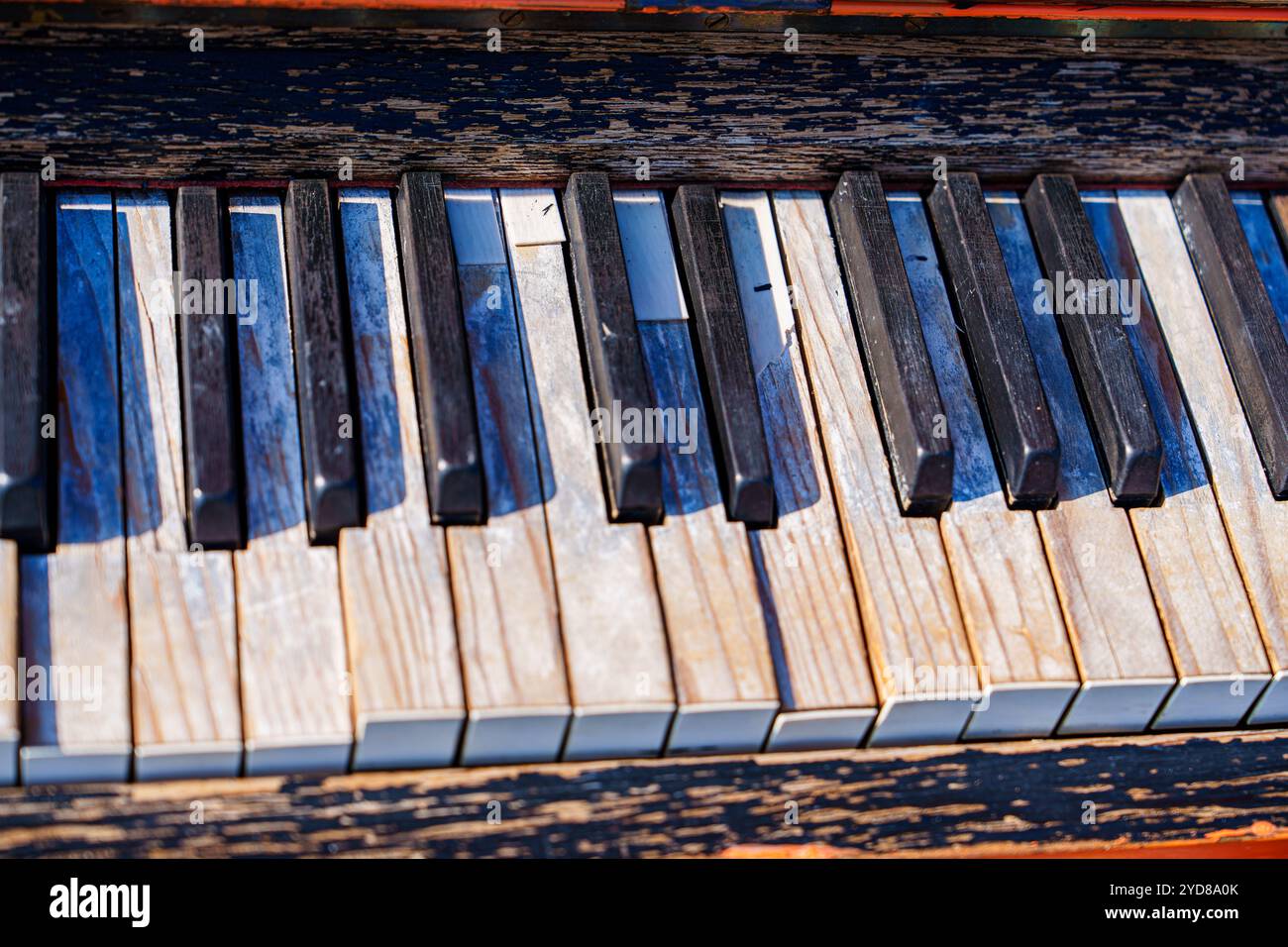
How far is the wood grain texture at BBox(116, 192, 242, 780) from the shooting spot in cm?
184

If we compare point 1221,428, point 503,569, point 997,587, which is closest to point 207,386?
point 503,569

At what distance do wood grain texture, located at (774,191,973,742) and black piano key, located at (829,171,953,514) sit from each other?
22mm

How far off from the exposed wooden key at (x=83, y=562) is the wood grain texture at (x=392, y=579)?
292mm

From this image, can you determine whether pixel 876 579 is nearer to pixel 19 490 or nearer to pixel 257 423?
pixel 257 423

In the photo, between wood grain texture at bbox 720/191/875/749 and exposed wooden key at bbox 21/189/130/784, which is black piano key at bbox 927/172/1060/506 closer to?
wood grain texture at bbox 720/191/875/749

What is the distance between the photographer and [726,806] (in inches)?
79.4

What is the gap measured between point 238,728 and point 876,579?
0.89 m

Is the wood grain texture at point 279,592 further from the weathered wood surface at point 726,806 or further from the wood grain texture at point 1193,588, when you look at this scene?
the wood grain texture at point 1193,588

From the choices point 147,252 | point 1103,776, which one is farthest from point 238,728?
point 1103,776

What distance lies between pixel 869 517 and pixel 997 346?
358 millimetres

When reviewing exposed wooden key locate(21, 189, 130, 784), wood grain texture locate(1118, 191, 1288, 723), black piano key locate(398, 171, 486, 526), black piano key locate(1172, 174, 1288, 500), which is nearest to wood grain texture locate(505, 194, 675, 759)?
black piano key locate(398, 171, 486, 526)

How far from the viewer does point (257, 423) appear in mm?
2045

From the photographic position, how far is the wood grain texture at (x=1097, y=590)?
6.95 feet

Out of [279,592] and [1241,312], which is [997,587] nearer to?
[1241,312]
